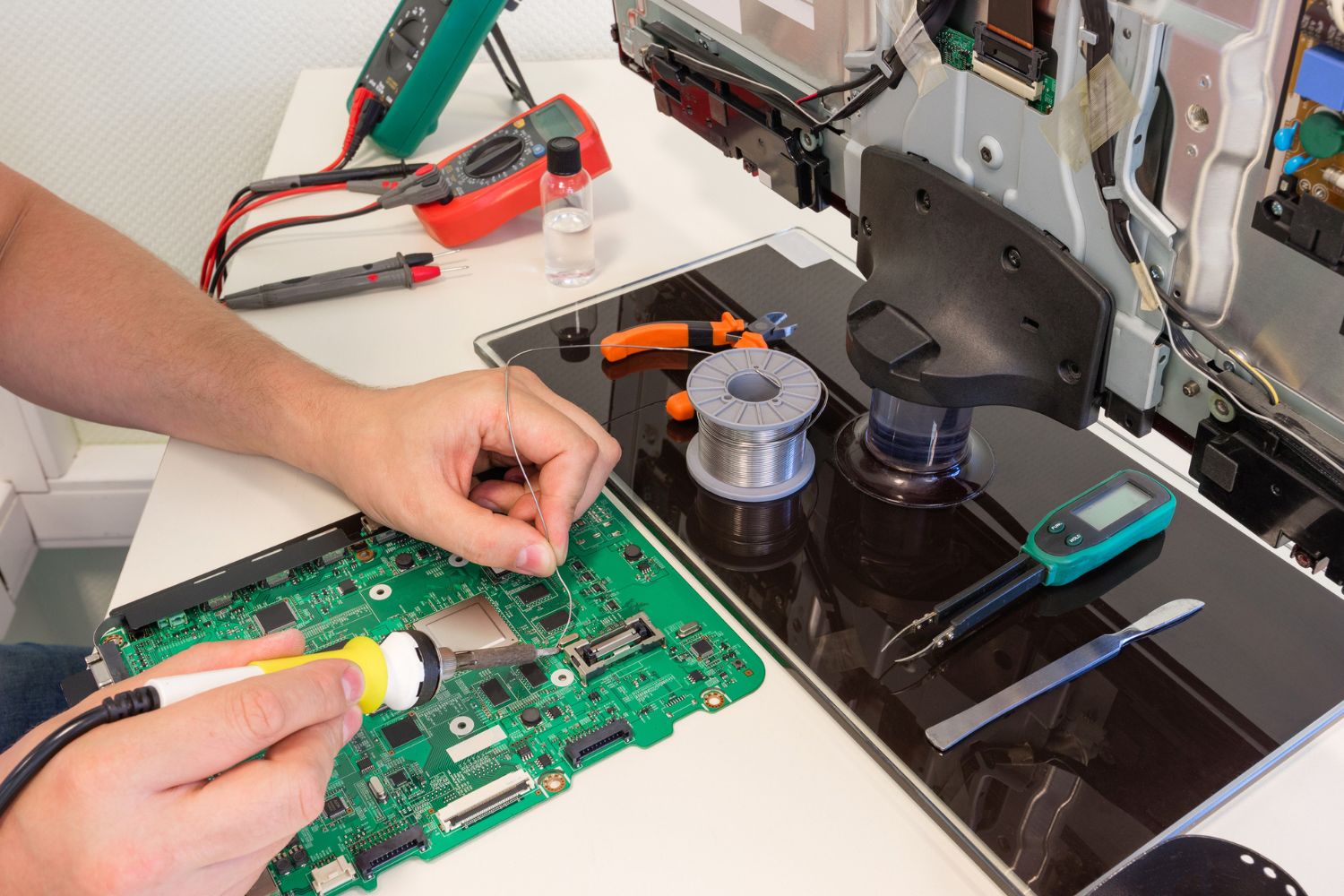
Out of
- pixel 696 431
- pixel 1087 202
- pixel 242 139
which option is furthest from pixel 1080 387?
pixel 242 139

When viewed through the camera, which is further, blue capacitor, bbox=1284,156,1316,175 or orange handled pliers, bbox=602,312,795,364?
orange handled pliers, bbox=602,312,795,364

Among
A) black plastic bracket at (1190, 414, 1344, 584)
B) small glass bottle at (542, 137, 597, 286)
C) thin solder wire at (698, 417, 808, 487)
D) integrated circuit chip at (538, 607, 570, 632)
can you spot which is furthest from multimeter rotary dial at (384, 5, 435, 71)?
black plastic bracket at (1190, 414, 1344, 584)

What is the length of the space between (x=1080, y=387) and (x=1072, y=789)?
0.95ft

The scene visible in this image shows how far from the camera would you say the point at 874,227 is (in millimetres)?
1021

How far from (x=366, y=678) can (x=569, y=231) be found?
75cm

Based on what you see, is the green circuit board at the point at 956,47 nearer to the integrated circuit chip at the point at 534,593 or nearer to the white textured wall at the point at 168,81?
the integrated circuit chip at the point at 534,593

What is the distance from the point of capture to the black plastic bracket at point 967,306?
86 centimetres

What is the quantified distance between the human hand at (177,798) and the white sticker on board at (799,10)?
0.67 metres

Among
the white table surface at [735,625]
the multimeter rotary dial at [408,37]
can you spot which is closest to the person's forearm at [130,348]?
the white table surface at [735,625]

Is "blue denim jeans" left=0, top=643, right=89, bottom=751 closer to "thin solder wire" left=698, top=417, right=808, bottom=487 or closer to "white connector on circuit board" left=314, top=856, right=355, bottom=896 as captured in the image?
"white connector on circuit board" left=314, top=856, right=355, bottom=896

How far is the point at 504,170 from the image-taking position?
1.47 metres

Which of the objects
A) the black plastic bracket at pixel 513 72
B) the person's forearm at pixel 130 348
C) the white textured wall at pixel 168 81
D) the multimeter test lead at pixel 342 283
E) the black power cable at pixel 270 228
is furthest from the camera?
the white textured wall at pixel 168 81

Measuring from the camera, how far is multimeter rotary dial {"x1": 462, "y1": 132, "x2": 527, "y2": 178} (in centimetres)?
148

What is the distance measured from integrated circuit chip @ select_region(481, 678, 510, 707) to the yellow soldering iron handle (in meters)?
0.10
